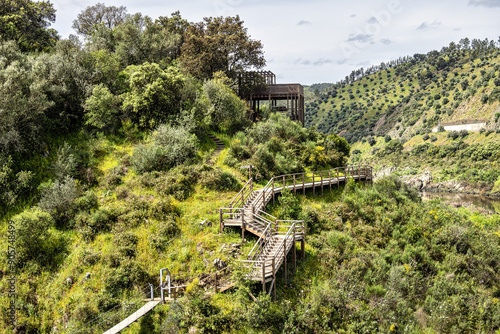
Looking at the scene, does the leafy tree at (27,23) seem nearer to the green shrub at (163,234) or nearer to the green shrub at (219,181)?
the green shrub at (219,181)

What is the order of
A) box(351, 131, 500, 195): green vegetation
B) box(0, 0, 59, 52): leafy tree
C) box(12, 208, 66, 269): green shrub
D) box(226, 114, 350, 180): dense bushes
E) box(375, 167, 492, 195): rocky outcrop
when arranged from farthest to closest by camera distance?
box(351, 131, 500, 195): green vegetation → box(375, 167, 492, 195): rocky outcrop → box(0, 0, 59, 52): leafy tree → box(226, 114, 350, 180): dense bushes → box(12, 208, 66, 269): green shrub

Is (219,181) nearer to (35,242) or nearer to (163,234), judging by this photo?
(163,234)

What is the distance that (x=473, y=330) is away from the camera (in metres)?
17.7

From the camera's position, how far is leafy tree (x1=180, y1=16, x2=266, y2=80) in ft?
115

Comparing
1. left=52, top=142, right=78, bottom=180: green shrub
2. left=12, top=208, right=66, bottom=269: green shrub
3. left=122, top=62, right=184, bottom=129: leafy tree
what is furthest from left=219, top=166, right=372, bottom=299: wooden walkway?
left=52, top=142, right=78, bottom=180: green shrub

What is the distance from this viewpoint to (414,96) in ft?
403

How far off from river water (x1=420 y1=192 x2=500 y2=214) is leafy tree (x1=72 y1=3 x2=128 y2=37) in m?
51.4

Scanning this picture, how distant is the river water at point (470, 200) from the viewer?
56750 mm

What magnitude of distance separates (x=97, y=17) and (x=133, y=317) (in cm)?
4422

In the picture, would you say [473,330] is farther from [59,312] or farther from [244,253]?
[59,312]

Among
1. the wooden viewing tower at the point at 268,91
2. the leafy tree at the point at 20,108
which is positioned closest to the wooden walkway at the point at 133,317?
the leafy tree at the point at 20,108

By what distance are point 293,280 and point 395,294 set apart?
502 centimetres

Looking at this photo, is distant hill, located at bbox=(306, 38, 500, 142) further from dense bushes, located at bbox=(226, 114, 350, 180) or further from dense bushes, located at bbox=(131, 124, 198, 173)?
dense bushes, located at bbox=(131, 124, 198, 173)

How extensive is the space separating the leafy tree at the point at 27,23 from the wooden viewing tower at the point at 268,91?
63.6 ft
